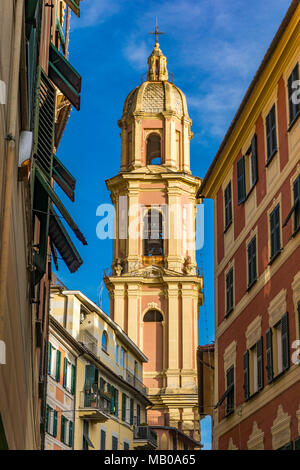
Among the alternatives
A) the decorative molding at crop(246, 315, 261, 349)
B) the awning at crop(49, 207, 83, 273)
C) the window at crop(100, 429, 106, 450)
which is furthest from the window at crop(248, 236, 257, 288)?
the window at crop(100, 429, 106, 450)

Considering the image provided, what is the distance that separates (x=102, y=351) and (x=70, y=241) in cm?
3808

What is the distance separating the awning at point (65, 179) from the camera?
59.0 ft

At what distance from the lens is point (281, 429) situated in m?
20.4

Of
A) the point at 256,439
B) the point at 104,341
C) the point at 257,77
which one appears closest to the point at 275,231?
the point at 257,77

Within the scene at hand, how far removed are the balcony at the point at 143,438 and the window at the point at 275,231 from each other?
35537 mm

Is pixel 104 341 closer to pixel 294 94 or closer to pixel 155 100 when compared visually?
pixel 155 100

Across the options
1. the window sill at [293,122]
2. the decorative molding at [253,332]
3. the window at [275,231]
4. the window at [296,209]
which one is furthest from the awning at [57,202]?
the decorative molding at [253,332]

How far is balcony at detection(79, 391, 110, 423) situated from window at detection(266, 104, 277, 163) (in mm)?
26095

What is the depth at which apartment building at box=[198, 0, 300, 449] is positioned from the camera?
2036 centimetres

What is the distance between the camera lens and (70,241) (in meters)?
15.0

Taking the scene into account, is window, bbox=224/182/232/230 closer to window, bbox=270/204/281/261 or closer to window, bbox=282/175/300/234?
window, bbox=270/204/281/261

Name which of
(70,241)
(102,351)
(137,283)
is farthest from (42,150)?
(137,283)
